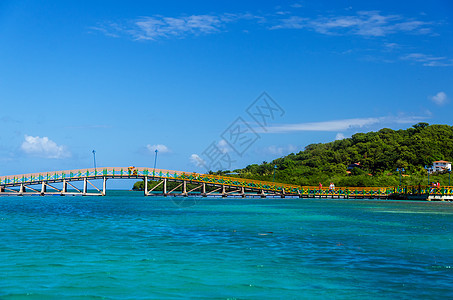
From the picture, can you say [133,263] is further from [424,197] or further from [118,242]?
[424,197]

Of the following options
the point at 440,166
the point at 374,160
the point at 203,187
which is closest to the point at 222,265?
the point at 203,187

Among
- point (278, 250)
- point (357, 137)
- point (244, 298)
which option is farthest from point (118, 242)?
point (357, 137)

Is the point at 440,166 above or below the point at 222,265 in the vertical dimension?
above

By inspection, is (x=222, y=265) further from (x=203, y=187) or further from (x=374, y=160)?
(x=374, y=160)

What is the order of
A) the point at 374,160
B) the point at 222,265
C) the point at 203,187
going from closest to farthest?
the point at 222,265 → the point at 203,187 → the point at 374,160

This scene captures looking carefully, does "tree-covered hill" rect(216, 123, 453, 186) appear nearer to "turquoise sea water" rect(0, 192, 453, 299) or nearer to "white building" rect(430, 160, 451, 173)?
"white building" rect(430, 160, 451, 173)

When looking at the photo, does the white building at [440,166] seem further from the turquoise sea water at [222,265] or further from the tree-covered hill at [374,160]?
the turquoise sea water at [222,265]

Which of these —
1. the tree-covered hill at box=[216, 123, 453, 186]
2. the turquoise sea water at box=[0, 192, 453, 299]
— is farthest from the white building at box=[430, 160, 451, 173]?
the turquoise sea water at box=[0, 192, 453, 299]

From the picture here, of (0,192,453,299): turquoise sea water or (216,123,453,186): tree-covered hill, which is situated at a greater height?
(216,123,453,186): tree-covered hill

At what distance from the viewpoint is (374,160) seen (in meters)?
144

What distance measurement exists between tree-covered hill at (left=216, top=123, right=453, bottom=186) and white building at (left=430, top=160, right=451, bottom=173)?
188cm

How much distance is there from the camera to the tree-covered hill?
11794 cm

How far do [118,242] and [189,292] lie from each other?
8758mm

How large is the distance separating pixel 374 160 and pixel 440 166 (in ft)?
62.2
